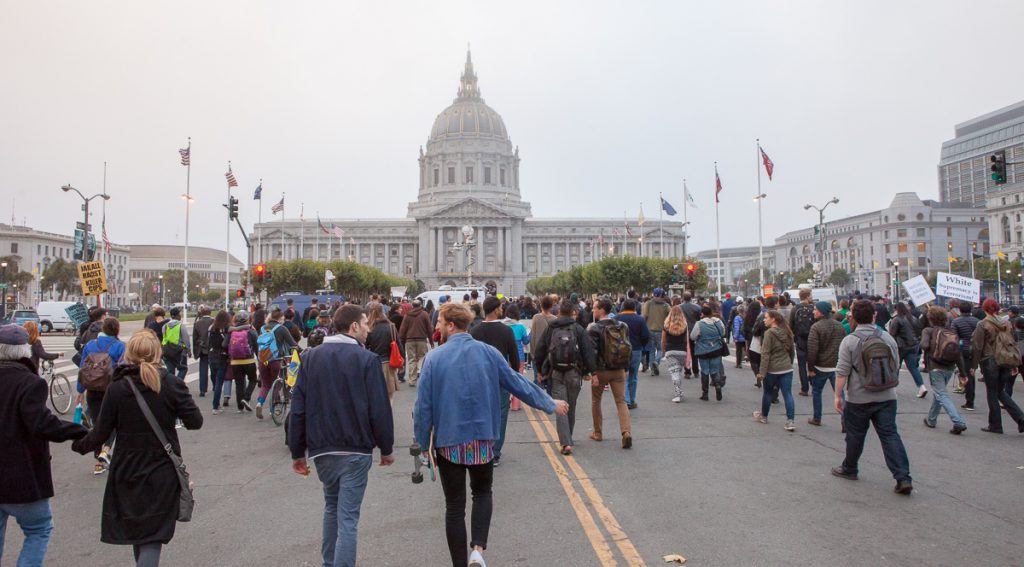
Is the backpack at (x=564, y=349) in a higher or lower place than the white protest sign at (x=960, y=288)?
lower

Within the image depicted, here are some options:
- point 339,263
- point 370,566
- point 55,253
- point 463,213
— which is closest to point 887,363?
point 370,566

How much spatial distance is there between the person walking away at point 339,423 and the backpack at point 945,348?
28.2 ft

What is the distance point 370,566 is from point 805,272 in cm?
11114

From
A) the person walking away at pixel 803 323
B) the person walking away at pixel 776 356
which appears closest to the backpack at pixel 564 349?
the person walking away at pixel 776 356

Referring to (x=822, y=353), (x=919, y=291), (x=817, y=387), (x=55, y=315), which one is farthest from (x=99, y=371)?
(x=55, y=315)

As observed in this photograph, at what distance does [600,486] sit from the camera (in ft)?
23.4

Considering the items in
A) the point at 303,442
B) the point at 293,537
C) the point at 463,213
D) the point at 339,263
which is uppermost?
the point at 463,213

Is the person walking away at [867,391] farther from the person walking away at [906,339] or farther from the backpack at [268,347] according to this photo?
the backpack at [268,347]

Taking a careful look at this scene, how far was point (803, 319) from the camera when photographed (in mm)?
13148

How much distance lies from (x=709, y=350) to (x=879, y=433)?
5678mm

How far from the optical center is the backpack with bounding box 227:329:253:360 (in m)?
11.8

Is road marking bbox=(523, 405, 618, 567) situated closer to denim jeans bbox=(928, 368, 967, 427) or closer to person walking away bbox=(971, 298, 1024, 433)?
denim jeans bbox=(928, 368, 967, 427)

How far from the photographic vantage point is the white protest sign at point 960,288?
14867 mm

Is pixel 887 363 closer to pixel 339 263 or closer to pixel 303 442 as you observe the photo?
pixel 303 442
